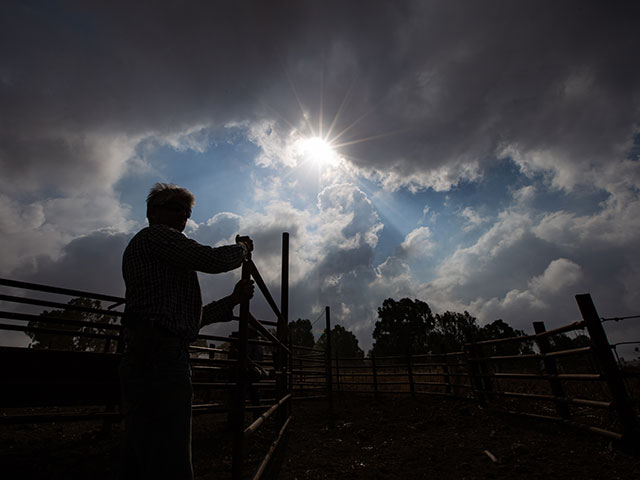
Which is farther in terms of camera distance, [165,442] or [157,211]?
[157,211]

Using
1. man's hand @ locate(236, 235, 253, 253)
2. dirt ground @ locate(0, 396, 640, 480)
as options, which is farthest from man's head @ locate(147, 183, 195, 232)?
dirt ground @ locate(0, 396, 640, 480)

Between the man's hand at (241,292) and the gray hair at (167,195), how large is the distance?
605 millimetres

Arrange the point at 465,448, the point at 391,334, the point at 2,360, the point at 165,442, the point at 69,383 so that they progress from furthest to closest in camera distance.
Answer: the point at 391,334 → the point at 465,448 → the point at 69,383 → the point at 2,360 → the point at 165,442

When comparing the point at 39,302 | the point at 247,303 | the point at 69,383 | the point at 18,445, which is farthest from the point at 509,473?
the point at 39,302

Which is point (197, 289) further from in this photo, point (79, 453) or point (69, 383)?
point (79, 453)

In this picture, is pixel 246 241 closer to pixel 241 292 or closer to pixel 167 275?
pixel 241 292

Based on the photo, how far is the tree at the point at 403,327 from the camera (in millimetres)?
40438

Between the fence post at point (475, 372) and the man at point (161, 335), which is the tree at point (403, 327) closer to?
the fence post at point (475, 372)

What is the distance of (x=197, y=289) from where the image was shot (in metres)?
1.65

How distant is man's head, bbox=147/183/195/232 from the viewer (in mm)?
1740

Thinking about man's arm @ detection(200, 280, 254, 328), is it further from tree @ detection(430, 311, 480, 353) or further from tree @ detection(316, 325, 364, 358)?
tree @ detection(316, 325, 364, 358)

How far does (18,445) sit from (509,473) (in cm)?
589

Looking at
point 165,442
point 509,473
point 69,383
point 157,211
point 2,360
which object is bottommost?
point 509,473

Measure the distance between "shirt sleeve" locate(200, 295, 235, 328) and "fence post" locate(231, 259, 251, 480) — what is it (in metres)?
0.11
